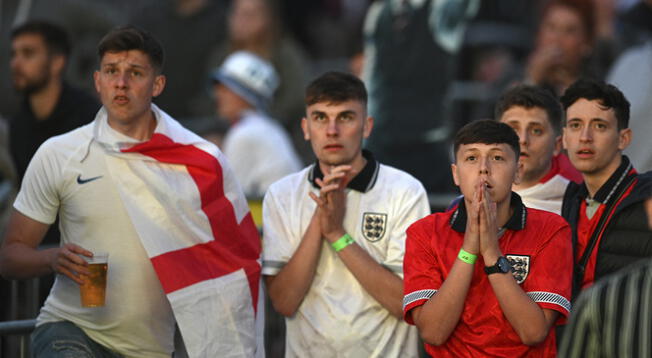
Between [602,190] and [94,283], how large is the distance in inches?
101

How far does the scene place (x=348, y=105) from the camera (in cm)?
698

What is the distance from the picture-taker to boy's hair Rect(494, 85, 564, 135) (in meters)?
6.97

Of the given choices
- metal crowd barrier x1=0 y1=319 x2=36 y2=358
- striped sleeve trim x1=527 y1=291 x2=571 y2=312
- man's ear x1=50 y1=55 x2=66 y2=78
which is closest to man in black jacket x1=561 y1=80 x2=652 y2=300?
striped sleeve trim x1=527 y1=291 x2=571 y2=312

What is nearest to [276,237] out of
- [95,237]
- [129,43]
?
[95,237]

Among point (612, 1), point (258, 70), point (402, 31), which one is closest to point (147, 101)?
point (402, 31)

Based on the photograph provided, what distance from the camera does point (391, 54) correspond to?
33.9ft

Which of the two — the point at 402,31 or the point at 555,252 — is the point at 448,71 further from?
the point at 555,252

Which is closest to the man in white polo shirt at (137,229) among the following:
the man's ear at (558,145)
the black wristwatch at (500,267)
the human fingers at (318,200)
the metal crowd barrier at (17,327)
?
the metal crowd barrier at (17,327)

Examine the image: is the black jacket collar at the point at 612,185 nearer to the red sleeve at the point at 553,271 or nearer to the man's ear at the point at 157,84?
the red sleeve at the point at 553,271

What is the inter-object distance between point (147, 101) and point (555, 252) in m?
2.37

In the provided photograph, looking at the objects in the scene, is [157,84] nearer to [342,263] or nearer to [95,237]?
[95,237]

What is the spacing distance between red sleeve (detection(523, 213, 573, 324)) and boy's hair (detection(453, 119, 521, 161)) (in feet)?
1.36

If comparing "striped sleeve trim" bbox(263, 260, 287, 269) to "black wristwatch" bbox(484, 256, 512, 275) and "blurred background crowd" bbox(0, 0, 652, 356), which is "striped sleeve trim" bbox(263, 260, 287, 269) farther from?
"blurred background crowd" bbox(0, 0, 652, 356)

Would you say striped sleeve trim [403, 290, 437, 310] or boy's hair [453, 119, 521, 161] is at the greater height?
boy's hair [453, 119, 521, 161]
